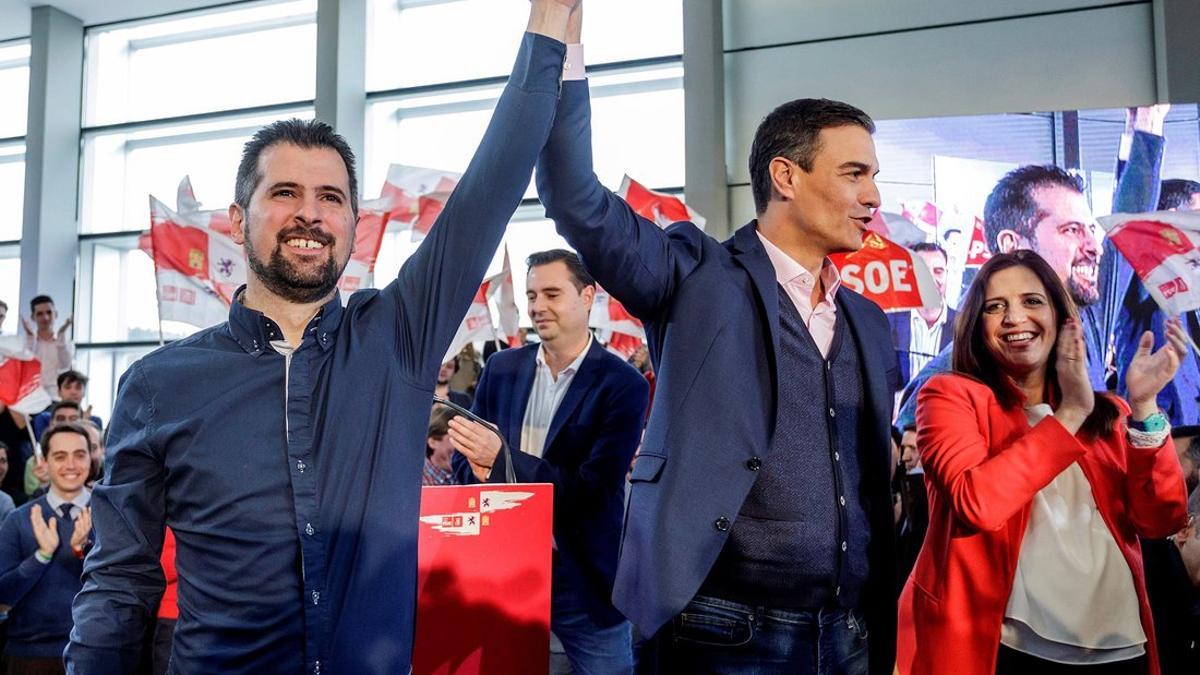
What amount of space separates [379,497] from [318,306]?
12.4 inches

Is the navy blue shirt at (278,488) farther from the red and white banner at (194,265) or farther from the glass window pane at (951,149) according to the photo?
the red and white banner at (194,265)

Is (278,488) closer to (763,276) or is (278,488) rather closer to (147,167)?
(763,276)

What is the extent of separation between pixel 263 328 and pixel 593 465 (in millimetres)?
1782

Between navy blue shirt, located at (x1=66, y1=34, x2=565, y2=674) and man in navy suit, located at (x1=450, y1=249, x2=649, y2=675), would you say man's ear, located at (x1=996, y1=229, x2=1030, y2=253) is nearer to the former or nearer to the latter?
man in navy suit, located at (x1=450, y1=249, x2=649, y2=675)

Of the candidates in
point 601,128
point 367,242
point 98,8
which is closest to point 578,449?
point 367,242

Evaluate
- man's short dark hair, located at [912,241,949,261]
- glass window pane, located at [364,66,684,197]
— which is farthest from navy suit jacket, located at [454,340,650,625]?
glass window pane, located at [364,66,684,197]

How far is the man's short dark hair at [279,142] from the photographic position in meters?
1.68

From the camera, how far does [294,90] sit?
11000mm

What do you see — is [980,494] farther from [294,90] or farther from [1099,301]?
[294,90]

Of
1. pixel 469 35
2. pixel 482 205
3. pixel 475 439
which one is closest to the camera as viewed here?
pixel 482 205

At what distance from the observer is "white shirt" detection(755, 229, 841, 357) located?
2076mm

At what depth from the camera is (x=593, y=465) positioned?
3.29 meters

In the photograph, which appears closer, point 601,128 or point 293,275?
point 293,275

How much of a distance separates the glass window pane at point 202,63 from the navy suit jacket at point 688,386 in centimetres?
959
